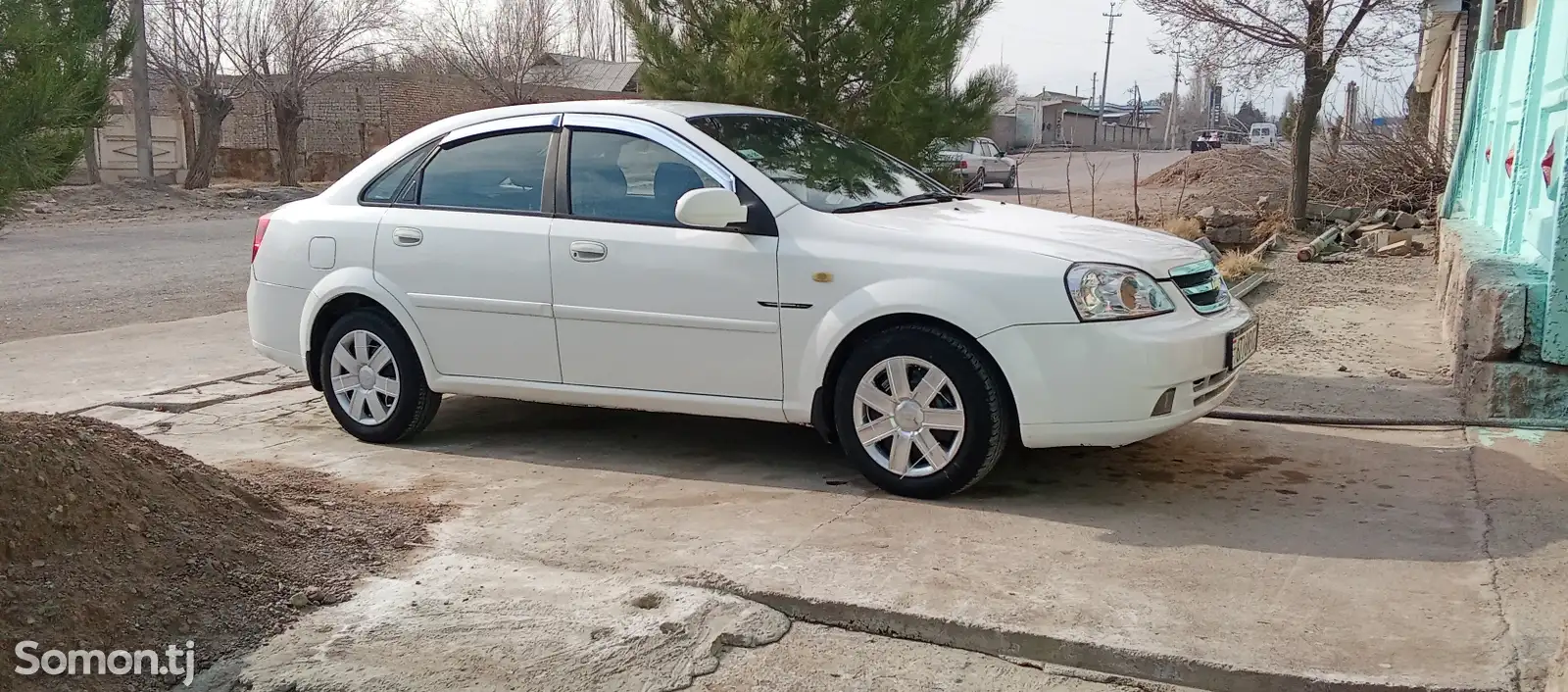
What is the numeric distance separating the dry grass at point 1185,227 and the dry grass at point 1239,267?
7.93 ft

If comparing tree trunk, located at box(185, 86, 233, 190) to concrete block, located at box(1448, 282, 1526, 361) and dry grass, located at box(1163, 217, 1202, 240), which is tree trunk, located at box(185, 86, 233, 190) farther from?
concrete block, located at box(1448, 282, 1526, 361)

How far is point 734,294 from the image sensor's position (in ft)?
17.0

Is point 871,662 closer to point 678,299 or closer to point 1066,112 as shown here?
point 678,299

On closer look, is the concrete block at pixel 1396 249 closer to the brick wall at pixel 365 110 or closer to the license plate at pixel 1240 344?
→ the license plate at pixel 1240 344

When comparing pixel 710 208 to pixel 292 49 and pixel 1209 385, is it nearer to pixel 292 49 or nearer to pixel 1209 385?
pixel 1209 385

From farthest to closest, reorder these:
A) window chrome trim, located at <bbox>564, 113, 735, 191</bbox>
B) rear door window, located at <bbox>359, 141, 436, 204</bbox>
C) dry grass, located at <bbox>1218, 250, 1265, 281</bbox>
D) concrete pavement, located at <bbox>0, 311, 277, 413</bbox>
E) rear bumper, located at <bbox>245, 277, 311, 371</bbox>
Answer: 1. dry grass, located at <bbox>1218, 250, 1265, 281</bbox>
2. concrete pavement, located at <bbox>0, 311, 277, 413</bbox>
3. rear bumper, located at <bbox>245, 277, 311, 371</bbox>
4. rear door window, located at <bbox>359, 141, 436, 204</bbox>
5. window chrome trim, located at <bbox>564, 113, 735, 191</bbox>

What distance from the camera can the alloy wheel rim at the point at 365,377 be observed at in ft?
19.8

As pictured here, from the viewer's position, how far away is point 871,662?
11.9ft

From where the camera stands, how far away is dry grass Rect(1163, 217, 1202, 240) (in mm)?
14736

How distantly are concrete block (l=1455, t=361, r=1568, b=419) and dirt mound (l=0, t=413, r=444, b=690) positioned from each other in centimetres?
481

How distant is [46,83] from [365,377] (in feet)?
7.72

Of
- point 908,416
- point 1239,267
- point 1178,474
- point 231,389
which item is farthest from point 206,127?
point 1178,474

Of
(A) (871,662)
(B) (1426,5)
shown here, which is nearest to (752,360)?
(A) (871,662)

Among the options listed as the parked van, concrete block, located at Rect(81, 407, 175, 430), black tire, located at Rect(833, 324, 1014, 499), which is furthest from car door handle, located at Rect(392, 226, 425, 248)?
the parked van
